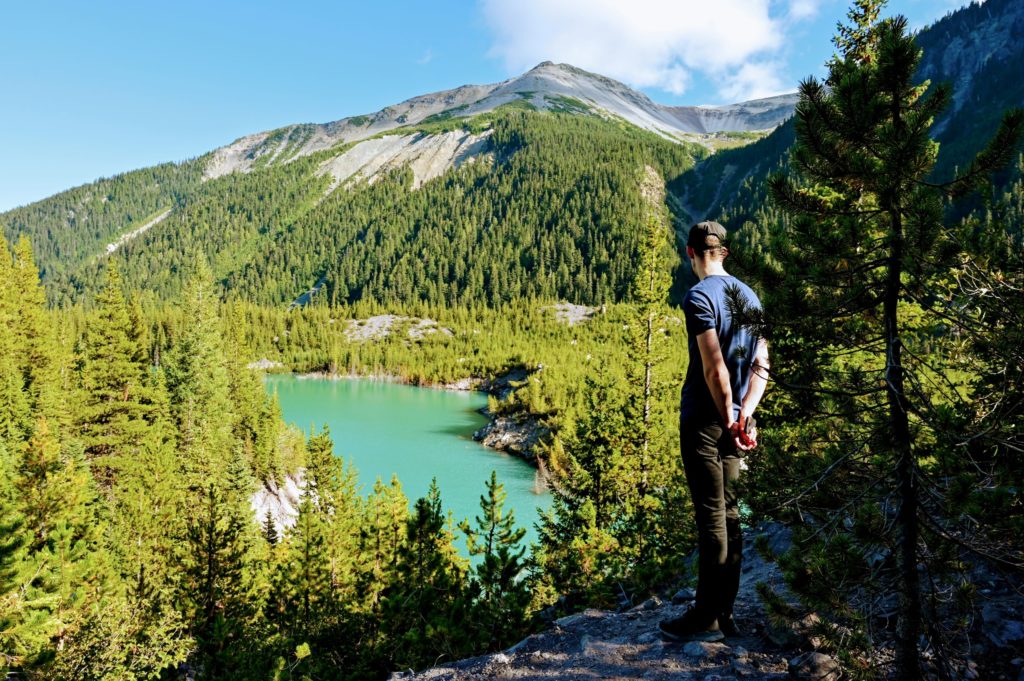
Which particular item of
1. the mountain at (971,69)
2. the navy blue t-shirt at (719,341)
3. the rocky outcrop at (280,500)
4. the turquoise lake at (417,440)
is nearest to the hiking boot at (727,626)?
the navy blue t-shirt at (719,341)

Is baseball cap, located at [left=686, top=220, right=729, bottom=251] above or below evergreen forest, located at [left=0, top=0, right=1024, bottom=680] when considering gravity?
above

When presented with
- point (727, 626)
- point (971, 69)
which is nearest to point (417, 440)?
point (727, 626)

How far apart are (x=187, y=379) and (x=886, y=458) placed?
41087mm

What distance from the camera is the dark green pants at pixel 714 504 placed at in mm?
3852

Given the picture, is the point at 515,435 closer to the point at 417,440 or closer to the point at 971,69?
the point at 417,440

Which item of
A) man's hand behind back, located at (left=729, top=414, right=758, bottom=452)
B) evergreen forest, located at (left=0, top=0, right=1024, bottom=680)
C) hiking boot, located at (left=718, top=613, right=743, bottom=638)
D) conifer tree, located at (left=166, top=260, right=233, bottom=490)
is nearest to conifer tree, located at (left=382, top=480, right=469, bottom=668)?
evergreen forest, located at (left=0, top=0, right=1024, bottom=680)

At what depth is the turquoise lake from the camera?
128ft

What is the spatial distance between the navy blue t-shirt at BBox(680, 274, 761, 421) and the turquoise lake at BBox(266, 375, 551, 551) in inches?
685

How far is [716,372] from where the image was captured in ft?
11.8

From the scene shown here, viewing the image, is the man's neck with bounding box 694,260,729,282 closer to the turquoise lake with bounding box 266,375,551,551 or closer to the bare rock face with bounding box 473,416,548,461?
the turquoise lake with bounding box 266,375,551,551

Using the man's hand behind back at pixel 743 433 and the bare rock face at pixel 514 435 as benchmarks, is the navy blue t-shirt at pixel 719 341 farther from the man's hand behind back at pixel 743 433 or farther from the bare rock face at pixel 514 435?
the bare rock face at pixel 514 435

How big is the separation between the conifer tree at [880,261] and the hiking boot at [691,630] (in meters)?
1.40

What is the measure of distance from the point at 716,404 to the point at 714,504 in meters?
0.83

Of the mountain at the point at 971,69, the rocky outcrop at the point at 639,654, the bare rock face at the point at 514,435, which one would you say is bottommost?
the bare rock face at the point at 514,435
